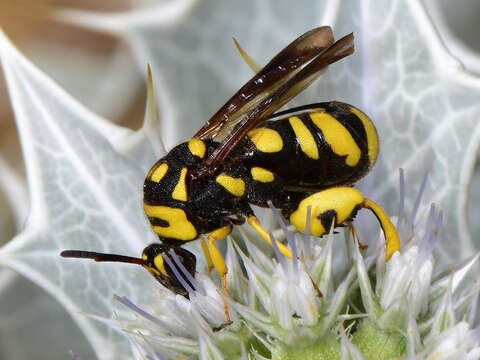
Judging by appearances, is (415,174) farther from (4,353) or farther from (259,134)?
(4,353)

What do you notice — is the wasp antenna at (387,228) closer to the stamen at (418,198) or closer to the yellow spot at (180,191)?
the stamen at (418,198)

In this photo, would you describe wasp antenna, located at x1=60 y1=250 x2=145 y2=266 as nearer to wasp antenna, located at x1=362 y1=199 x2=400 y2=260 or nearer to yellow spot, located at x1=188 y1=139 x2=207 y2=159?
yellow spot, located at x1=188 y1=139 x2=207 y2=159

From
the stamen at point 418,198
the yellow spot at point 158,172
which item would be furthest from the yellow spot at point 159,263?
the stamen at point 418,198

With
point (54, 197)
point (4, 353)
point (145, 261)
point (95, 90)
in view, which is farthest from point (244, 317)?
point (95, 90)

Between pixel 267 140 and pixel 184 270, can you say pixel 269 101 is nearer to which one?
pixel 267 140

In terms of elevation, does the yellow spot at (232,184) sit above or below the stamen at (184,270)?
above

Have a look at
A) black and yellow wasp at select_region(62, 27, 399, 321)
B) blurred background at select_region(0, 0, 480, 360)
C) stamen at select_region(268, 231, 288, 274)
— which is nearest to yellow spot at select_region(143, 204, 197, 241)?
black and yellow wasp at select_region(62, 27, 399, 321)

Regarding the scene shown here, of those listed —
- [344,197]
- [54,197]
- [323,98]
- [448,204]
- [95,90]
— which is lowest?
[448,204]
